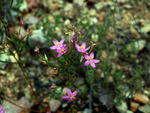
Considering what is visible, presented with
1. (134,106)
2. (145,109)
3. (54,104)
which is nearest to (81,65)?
(54,104)

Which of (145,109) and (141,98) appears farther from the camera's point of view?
(141,98)

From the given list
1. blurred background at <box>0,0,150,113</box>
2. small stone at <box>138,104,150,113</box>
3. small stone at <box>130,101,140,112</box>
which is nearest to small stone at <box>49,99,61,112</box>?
blurred background at <box>0,0,150,113</box>

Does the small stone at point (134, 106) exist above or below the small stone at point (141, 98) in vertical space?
below

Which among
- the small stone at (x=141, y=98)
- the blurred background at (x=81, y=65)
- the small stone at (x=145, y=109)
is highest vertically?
the blurred background at (x=81, y=65)

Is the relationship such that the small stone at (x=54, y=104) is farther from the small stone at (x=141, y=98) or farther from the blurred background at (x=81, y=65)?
the small stone at (x=141, y=98)

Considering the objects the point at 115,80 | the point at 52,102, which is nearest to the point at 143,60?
the point at 115,80

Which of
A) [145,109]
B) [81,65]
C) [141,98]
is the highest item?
[81,65]

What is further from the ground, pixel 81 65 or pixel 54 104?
pixel 81 65

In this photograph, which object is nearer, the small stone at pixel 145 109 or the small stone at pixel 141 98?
the small stone at pixel 145 109

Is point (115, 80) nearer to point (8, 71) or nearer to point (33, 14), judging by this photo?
point (8, 71)

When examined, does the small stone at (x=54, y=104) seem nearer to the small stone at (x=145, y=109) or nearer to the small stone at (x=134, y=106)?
the small stone at (x=134, y=106)

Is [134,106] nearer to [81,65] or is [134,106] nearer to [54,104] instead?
[81,65]

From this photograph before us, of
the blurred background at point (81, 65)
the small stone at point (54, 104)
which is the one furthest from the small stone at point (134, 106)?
the small stone at point (54, 104)
